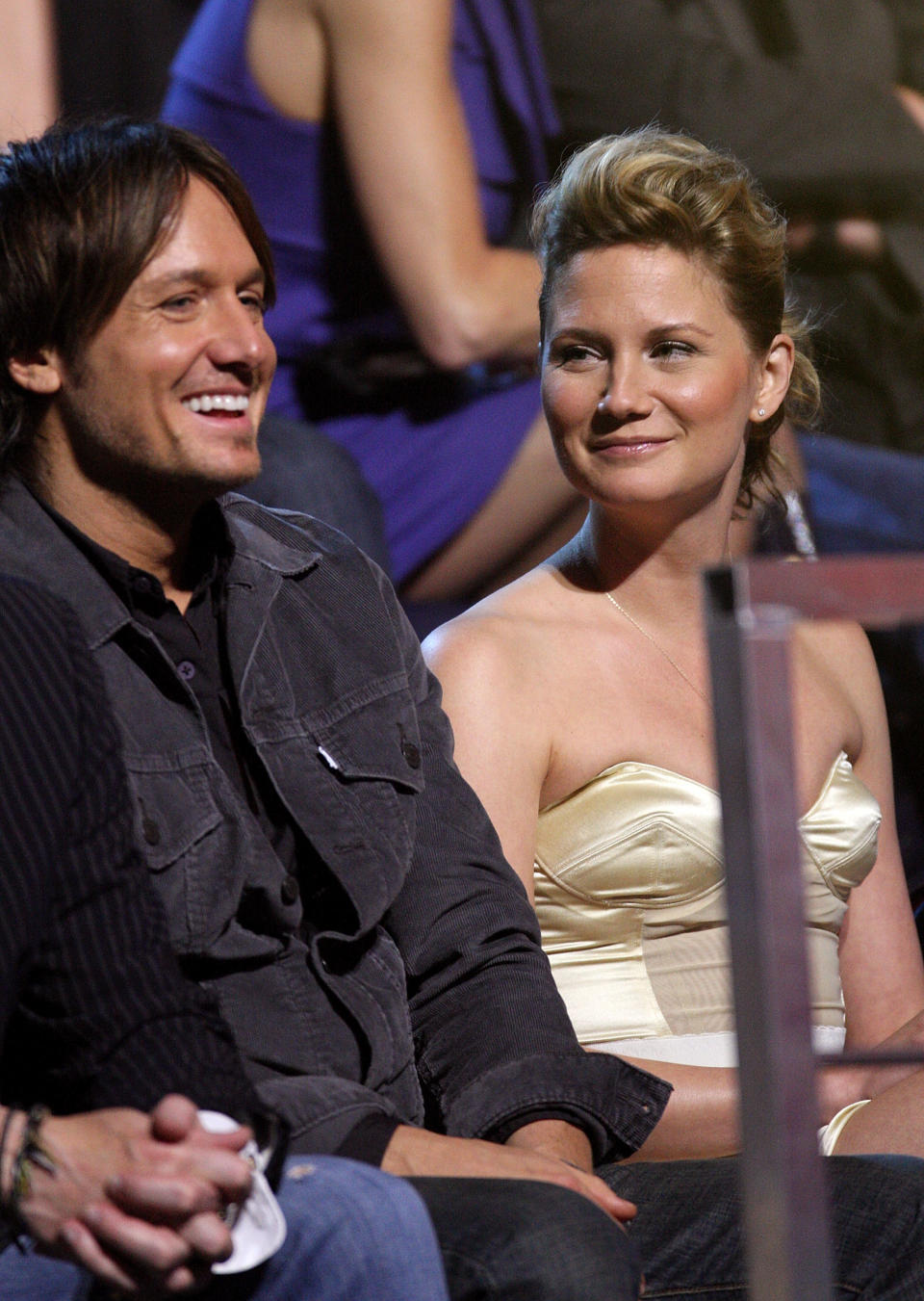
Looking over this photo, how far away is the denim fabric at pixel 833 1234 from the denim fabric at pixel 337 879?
0.07 m

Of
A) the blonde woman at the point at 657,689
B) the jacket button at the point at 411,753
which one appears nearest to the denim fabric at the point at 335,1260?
the jacket button at the point at 411,753

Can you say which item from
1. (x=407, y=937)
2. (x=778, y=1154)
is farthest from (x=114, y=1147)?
(x=407, y=937)

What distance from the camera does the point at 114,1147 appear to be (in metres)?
0.91

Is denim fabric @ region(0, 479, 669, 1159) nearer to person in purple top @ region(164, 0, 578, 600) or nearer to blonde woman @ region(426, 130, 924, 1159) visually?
blonde woman @ region(426, 130, 924, 1159)

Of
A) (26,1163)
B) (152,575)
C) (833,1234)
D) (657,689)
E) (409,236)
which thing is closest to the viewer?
(26,1163)

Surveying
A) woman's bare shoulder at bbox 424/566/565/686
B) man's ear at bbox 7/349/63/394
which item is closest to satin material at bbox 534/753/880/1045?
woman's bare shoulder at bbox 424/566/565/686

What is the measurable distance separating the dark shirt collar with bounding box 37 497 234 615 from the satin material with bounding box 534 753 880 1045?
46 cm

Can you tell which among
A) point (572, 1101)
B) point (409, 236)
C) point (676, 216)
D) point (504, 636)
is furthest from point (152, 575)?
point (409, 236)

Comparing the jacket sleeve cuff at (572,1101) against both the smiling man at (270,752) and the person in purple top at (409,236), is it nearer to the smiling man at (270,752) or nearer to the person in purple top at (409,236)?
the smiling man at (270,752)

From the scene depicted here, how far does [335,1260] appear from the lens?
3.01ft

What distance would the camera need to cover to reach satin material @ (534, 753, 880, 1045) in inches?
63.7

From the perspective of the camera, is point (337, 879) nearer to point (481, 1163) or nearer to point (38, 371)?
point (481, 1163)

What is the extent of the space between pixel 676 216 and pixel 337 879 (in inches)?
32.5

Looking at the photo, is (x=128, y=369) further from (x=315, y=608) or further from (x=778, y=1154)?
(x=778, y=1154)
